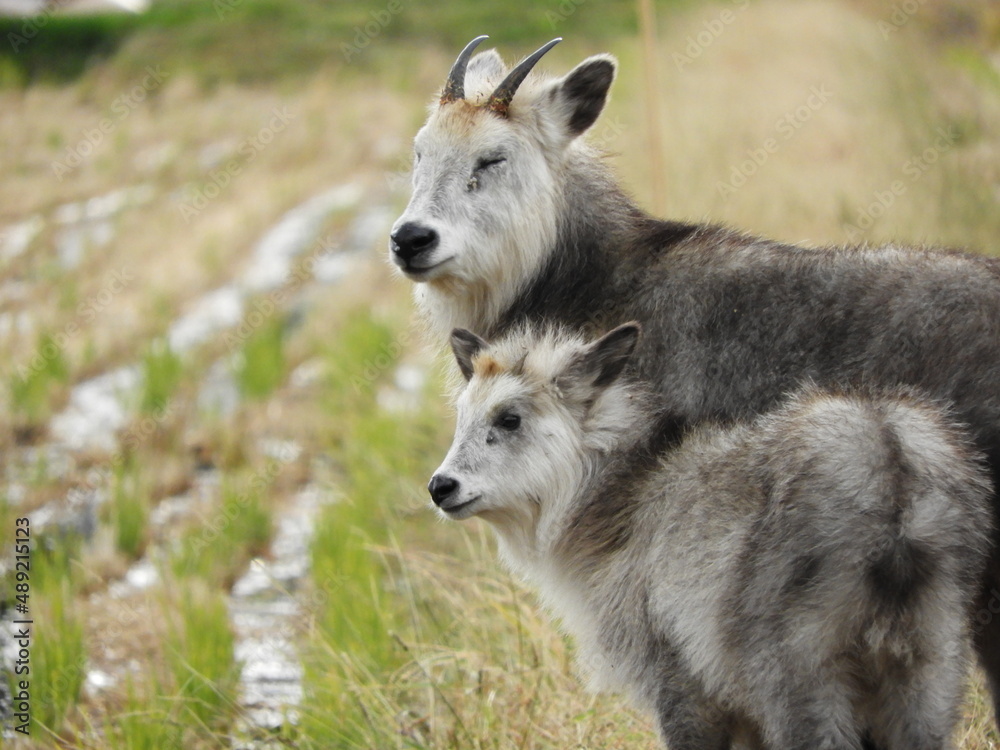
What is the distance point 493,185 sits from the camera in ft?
17.0

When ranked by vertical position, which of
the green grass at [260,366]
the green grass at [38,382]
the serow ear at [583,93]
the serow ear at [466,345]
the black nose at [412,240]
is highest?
the serow ear at [583,93]

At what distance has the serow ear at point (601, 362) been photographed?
4.41 metres

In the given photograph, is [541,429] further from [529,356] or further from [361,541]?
[361,541]

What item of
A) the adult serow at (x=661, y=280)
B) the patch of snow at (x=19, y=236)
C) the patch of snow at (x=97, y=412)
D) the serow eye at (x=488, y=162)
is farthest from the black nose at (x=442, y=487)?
the patch of snow at (x=19, y=236)

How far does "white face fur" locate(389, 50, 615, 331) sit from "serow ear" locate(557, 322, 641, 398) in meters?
0.78

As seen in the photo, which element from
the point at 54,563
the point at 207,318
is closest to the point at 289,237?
the point at 207,318

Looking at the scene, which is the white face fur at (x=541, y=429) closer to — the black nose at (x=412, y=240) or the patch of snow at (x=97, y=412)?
the black nose at (x=412, y=240)

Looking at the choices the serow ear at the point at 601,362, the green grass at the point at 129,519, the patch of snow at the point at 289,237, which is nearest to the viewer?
the serow ear at the point at 601,362

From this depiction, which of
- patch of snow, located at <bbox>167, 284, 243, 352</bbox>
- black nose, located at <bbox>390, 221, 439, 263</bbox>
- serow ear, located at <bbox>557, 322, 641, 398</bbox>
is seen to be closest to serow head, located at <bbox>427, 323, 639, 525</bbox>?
serow ear, located at <bbox>557, 322, 641, 398</bbox>

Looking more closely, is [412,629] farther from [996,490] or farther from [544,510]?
[996,490]

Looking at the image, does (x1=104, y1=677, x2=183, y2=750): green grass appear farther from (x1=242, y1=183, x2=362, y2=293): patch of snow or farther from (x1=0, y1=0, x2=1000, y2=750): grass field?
(x1=242, y1=183, x2=362, y2=293): patch of snow

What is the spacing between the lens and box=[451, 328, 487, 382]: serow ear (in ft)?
15.8

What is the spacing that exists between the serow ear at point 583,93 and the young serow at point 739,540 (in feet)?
3.82

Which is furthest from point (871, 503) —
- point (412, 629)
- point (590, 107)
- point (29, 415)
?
point (29, 415)
